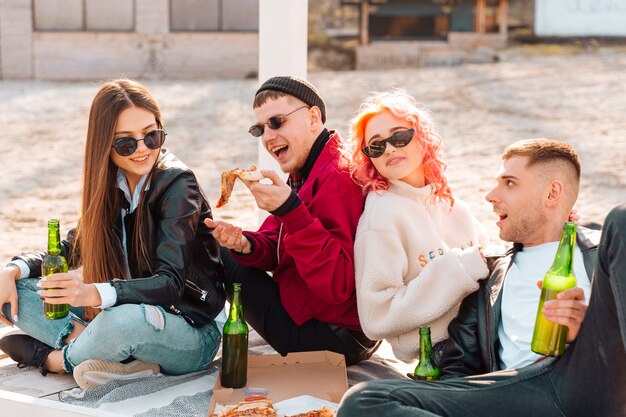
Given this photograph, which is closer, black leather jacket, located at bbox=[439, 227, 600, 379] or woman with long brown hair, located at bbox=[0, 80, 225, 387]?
black leather jacket, located at bbox=[439, 227, 600, 379]

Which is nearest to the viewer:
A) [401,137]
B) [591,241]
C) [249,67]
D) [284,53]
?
[591,241]

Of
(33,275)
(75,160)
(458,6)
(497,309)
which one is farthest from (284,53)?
(458,6)

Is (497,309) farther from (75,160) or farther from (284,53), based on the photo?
(75,160)

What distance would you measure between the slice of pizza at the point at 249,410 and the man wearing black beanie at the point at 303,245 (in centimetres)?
48

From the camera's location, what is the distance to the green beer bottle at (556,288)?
9.28ft

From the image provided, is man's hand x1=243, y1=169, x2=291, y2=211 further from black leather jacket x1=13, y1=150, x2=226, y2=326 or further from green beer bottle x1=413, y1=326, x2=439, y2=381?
green beer bottle x1=413, y1=326, x2=439, y2=381

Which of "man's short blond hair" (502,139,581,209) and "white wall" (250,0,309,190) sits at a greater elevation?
"white wall" (250,0,309,190)

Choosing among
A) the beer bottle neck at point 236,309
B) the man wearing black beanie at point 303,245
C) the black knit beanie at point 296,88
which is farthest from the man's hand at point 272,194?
the black knit beanie at point 296,88

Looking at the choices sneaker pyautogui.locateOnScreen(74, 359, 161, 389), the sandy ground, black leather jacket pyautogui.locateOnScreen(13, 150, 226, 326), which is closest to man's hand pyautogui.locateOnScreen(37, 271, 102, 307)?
black leather jacket pyautogui.locateOnScreen(13, 150, 226, 326)

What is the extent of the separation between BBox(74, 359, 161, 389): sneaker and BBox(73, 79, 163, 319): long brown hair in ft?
1.12

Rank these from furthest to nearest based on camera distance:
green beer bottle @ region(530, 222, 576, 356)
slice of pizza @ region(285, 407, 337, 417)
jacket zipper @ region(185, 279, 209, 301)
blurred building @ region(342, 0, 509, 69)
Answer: blurred building @ region(342, 0, 509, 69) < jacket zipper @ region(185, 279, 209, 301) < slice of pizza @ region(285, 407, 337, 417) < green beer bottle @ region(530, 222, 576, 356)

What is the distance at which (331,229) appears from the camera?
11.7 feet

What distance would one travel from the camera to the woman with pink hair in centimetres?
345

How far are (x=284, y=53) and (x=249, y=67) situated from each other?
579 inches
